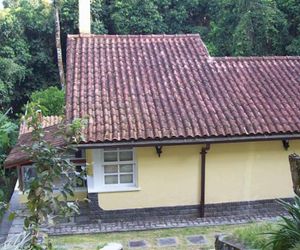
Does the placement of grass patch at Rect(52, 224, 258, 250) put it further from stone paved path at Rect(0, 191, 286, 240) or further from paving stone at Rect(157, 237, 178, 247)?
stone paved path at Rect(0, 191, 286, 240)

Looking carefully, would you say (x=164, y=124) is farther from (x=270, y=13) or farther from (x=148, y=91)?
(x=270, y=13)

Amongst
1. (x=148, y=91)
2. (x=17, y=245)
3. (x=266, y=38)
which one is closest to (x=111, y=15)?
(x=266, y=38)

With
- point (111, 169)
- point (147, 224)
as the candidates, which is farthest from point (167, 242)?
point (111, 169)

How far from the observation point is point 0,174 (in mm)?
18469

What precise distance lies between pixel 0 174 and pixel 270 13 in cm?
1602

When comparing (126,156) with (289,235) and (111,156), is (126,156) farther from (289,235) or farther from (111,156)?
(289,235)

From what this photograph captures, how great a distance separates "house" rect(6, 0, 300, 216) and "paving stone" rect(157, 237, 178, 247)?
1.57 meters

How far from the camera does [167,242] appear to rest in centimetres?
810

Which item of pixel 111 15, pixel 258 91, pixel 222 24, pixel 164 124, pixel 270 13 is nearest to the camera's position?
pixel 164 124

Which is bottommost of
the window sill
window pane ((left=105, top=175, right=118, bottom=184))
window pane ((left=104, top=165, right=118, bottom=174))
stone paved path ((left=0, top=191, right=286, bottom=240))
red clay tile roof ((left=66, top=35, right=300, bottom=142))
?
stone paved path ((left=0, top=191, right=286, bottom=240))

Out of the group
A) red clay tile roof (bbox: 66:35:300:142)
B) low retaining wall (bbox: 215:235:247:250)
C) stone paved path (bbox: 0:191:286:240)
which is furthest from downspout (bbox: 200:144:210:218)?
low retaining wall (bbox: 215:235:247:250)

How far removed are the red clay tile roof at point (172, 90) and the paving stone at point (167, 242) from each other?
7.20ft

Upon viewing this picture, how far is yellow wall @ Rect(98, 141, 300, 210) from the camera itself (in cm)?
964

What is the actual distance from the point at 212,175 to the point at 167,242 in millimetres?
2404
